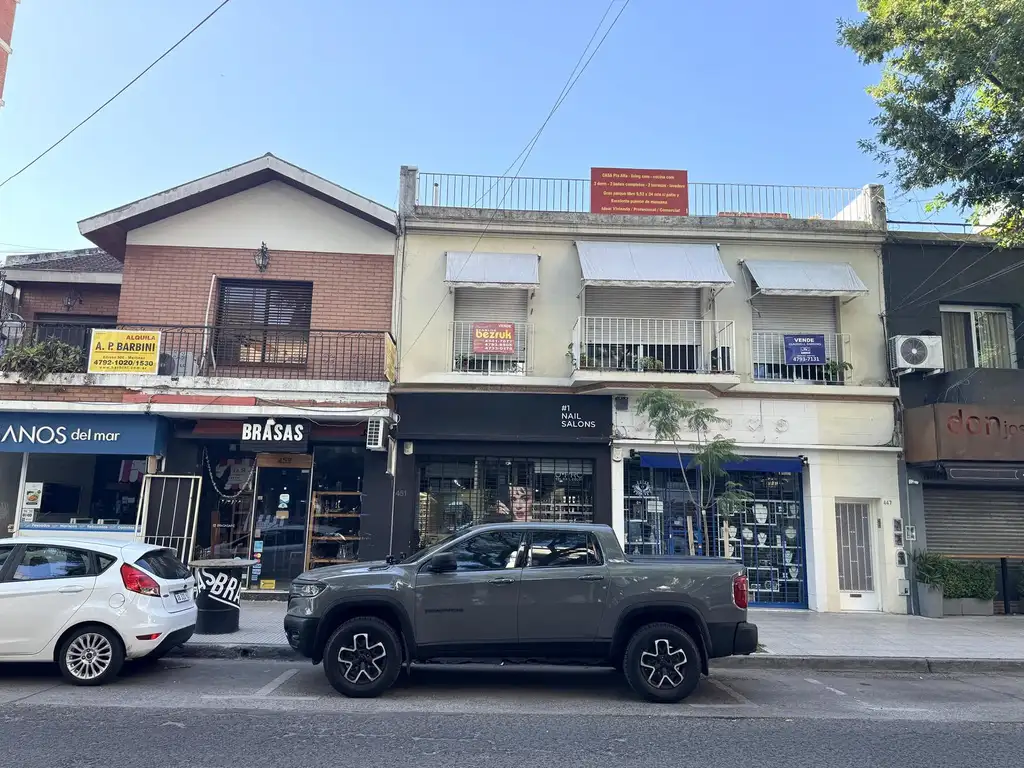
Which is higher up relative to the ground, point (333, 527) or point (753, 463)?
point (753, 463)

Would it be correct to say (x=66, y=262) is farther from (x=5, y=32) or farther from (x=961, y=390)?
(x=961, y=390)

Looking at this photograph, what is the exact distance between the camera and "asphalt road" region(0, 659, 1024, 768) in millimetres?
5293

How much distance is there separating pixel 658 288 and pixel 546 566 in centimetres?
829

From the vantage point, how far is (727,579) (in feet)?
23.9

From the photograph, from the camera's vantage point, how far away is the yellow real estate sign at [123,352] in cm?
1280

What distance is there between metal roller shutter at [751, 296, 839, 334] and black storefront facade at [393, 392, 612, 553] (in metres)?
3.70

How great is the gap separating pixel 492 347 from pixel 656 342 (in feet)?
10.6

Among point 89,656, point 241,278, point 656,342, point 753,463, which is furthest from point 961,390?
point 89,656

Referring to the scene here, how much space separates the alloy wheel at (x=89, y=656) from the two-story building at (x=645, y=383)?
21.1ft

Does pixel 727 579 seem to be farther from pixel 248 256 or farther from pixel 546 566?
pixel 248 256

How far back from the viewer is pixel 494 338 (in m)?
13.8

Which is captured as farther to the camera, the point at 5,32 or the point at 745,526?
the point at 745,526

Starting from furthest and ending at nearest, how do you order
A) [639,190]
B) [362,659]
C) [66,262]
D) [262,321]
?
[66,262] < [639,190] < [262,321] < [362,659]

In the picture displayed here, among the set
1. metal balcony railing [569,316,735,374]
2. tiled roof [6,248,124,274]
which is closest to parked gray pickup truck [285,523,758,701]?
metal balcony railing [569,316,735,374]
